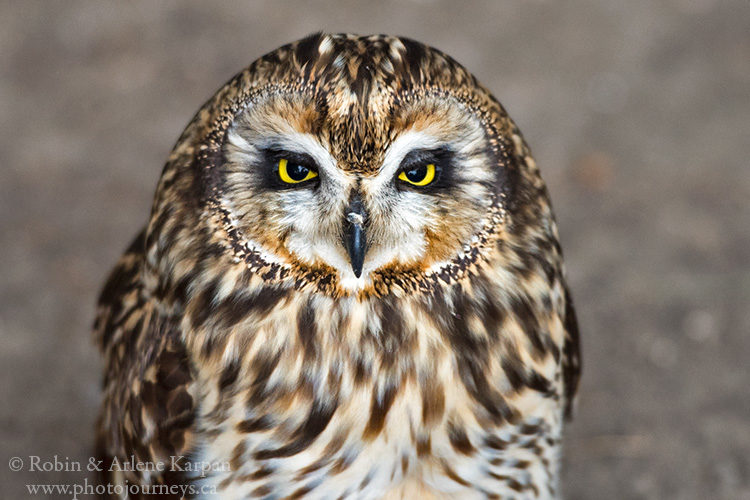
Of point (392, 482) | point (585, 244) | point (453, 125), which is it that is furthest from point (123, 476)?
point (585, 244)

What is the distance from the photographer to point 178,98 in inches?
185

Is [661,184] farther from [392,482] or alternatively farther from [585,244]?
[392,482]

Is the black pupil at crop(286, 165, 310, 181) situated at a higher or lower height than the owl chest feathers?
higher

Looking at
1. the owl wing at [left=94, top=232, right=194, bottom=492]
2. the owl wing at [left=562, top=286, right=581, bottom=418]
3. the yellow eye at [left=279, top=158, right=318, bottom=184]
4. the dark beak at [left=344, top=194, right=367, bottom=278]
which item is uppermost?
the yellow eye at [left=279, top=158, right=318, bottom=184]

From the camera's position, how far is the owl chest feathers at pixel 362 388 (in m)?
1.95

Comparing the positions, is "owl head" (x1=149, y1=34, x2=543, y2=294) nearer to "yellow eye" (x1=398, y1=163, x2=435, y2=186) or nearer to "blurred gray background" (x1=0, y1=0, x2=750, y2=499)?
"yellow eye" (x1=398, y1=163, x2=435, y2=186)

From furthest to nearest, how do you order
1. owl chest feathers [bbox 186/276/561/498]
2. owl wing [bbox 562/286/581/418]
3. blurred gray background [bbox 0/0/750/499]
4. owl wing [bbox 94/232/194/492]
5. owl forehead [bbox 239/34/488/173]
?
blurred gray background [bbox 0/0/750/499] → owl wing [bbox 562/286/581/418] → owl wing [bbox 94/232/194/492] → owl chest feathers [bbox 186/276/561/498] → owl forehead [bbox 239/34/488/173]

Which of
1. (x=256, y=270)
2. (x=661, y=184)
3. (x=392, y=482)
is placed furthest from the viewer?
(x=661, y=184)

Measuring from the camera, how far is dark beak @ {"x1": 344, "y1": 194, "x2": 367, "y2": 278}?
1714 millimetres

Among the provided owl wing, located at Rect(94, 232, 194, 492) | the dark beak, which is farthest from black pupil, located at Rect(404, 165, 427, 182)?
owl wing, located at Rect(94, 232, 194, 492)

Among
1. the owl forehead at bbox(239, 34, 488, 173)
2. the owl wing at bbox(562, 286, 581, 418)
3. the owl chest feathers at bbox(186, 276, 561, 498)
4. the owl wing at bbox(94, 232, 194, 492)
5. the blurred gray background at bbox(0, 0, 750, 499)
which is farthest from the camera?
the blurred gray background at bbox(0, 0, 750, 499)

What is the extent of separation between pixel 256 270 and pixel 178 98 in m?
2.98

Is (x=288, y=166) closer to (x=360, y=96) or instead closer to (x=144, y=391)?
(x=360, y=96)

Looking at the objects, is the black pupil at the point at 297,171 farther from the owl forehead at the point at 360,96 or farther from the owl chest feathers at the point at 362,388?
the owl chest feathers at the point at 362,388
